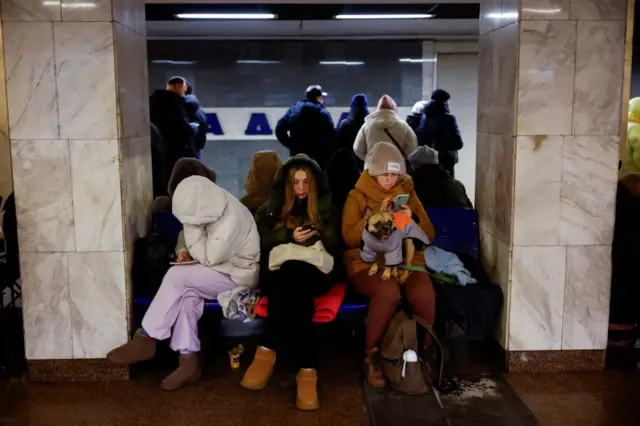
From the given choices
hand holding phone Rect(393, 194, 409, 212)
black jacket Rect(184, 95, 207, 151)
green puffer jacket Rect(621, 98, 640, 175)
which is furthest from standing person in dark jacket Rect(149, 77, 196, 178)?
green puffer jacket Rect(621, 98, 640, 175)

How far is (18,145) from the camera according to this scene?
383 cm

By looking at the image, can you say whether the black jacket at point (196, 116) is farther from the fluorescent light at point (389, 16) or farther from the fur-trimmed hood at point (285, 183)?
the fur-trimmed hood at point (285, 183)

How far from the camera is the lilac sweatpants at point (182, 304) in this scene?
387cm

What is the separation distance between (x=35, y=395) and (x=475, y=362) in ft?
8.58

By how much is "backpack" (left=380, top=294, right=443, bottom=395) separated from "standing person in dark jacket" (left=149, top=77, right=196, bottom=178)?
326cm

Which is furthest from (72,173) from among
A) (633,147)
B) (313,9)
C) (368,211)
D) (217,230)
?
(313,9)

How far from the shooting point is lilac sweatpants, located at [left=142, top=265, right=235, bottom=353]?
3869 millimetres

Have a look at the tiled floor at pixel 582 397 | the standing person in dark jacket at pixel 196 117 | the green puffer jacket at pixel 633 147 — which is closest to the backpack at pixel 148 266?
the tiled floor at pixel 582 397

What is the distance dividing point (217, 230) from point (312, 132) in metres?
3.09

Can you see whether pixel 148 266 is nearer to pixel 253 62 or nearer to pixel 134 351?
pixel 134 351

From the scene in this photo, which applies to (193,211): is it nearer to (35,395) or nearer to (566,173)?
(35,395)

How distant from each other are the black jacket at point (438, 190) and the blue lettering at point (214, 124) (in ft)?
17.0

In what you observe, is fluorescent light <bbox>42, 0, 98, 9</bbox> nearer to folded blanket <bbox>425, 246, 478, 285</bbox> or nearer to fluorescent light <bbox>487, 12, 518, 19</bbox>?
fluorescent light <bbox>487, 12, 518, 19</bbox>

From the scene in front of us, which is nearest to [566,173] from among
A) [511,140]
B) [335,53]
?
[511,140]
